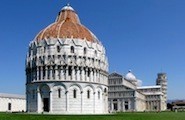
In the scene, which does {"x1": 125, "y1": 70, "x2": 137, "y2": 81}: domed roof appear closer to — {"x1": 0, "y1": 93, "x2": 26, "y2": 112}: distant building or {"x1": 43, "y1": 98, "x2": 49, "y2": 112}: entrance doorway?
{"x1": 0, "y1": 93, "x2": 26, "y2": 112}: distant building

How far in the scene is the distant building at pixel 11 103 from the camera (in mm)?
121444

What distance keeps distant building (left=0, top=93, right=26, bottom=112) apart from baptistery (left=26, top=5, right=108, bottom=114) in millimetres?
45092

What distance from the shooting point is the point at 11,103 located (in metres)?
127

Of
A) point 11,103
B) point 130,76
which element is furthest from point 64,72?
point 130,76

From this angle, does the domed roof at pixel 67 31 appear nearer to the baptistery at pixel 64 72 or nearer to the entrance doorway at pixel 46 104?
the baptistery at pixel 64 72

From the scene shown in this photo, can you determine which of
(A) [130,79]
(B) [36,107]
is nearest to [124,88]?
(A) [130,79]

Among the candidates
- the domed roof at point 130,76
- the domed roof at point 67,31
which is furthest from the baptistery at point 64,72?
the domed roof at point 130,76

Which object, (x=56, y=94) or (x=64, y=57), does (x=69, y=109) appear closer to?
(x=56, y=94)

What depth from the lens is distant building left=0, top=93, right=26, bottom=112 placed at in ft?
398

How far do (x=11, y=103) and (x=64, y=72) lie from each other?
59.6m

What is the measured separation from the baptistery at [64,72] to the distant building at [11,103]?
45.1 m

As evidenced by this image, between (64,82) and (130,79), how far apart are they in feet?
315

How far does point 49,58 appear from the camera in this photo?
7544cm

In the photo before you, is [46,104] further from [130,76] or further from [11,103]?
[130,76]
